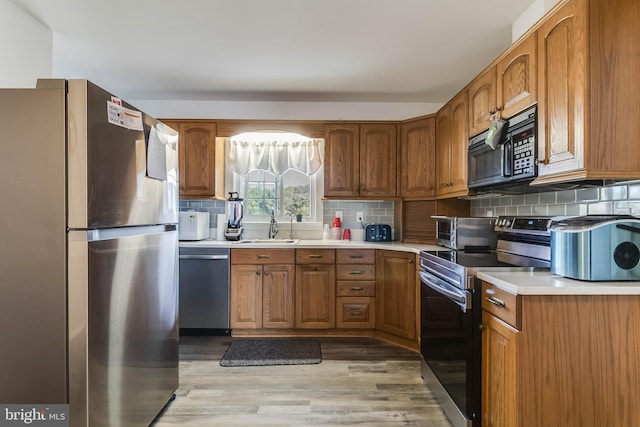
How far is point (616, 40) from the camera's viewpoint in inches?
Answer: 57.4

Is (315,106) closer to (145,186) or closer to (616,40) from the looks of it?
(145,186)

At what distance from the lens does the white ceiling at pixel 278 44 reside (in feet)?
6.92

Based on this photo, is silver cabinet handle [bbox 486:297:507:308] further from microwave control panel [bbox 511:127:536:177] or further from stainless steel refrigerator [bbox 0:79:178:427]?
stainless steel refrigerator [bbox 0:79:178:427]

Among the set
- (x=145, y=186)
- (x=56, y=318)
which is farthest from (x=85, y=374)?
(x=145, y=186)

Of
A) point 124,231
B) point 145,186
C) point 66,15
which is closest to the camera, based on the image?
point 124,231

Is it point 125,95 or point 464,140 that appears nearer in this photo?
point 464,140

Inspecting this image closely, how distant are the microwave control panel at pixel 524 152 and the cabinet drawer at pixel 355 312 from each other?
1842 mm

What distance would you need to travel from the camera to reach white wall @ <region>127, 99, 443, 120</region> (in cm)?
381

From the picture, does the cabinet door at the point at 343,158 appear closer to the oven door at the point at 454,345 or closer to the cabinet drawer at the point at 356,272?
the cabinet drawer at the point at 356,272

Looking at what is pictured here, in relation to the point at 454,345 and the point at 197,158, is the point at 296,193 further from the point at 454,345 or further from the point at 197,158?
the point at 454,345

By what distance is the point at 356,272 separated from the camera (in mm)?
3285

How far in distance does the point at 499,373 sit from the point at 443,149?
2142 millimetres

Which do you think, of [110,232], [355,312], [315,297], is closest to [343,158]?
[315,297]

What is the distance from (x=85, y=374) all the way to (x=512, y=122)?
8.03 feet
